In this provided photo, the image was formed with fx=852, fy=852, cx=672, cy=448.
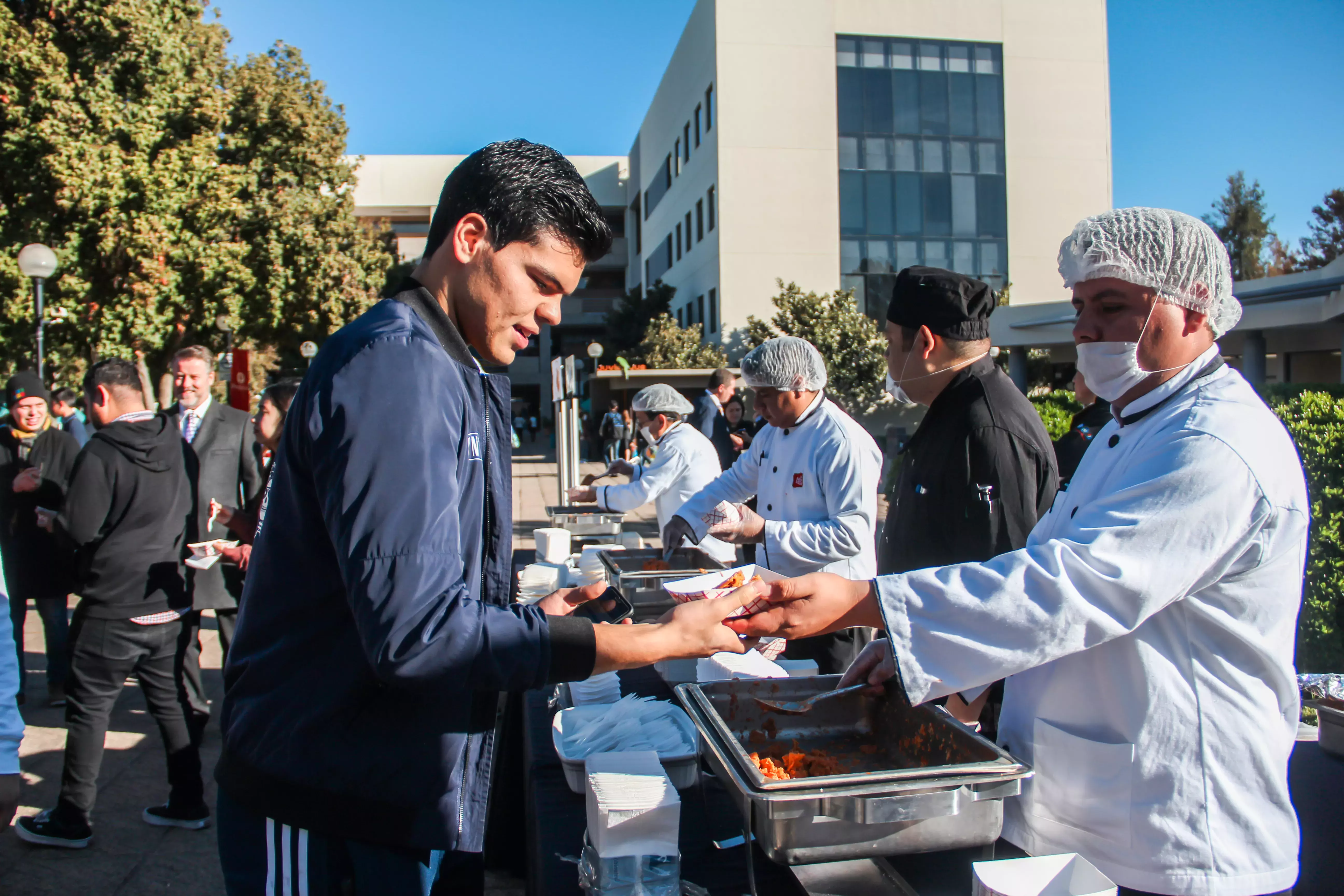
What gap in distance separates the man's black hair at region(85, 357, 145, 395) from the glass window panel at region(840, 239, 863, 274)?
22625mm

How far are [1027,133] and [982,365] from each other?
2608 centimetres

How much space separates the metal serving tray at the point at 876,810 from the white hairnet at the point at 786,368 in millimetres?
2323

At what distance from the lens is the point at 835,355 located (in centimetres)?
2200

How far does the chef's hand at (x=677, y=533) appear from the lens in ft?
12.2

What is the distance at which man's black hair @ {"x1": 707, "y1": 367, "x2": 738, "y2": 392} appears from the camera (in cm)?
815

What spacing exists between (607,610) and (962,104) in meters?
26.9

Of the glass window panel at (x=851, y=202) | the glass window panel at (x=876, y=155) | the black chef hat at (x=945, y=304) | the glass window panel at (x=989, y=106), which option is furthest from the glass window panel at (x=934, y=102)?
the black chef hat at (x=945, y=304)

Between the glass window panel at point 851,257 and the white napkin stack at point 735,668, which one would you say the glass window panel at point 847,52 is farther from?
the white napkin stack at point 735,668

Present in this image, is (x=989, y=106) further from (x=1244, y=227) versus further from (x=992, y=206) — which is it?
(x=1244, y=227)

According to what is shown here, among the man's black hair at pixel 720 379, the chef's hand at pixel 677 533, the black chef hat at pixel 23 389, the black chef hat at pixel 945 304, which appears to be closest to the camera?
the black chef hat at pixel 945 304

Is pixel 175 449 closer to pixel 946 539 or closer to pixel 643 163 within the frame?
pixel 946 539

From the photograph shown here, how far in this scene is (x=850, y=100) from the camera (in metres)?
24.5

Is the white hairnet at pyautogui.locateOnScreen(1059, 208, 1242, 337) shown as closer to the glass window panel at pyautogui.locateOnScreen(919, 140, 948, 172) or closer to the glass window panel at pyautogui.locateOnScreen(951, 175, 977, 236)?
the glass window panel at pyautogui.locateOnScreen(919, 140, 948, 172)

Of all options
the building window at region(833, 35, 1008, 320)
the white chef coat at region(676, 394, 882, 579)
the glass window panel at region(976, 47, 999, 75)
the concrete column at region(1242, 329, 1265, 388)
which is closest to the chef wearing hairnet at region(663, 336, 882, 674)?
the white chef coat at region(676, 394, 882, 579)
